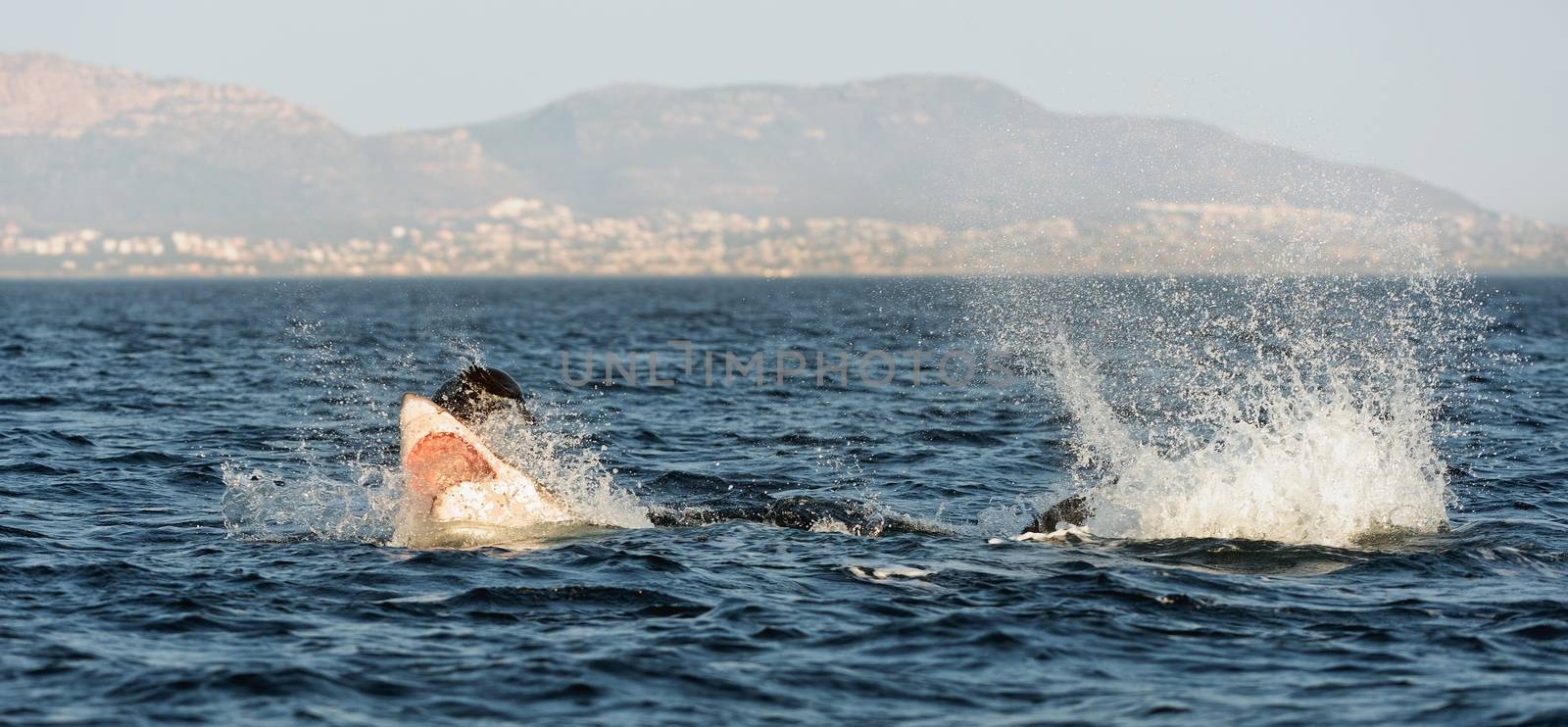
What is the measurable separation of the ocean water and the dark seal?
3.54 ft

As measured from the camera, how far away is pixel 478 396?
1612cm

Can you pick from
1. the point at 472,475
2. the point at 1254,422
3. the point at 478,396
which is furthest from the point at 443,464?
the point at 1254,422

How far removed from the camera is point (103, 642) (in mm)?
12125

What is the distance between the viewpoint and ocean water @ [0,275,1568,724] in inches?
432

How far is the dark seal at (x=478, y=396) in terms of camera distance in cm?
1587

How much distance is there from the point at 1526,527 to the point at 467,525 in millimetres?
11436

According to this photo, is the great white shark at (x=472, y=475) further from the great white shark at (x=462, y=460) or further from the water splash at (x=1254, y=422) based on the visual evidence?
the water splash at (x=1254, y=422)

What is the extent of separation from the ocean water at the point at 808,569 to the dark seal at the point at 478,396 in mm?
1079

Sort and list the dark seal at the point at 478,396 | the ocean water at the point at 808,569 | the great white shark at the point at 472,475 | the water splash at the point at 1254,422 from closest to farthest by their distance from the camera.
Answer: the ocean water at the point at 808,569
the dark seal at the point at 478,396
the great white shark at the point at 472,475
the water splash at the point at 1254,422

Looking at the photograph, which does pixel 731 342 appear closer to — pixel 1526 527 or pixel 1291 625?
pixel 1526 527

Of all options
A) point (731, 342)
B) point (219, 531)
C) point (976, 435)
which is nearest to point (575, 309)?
point (731, 342)

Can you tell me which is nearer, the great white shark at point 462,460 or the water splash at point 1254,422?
the great white shark at point 462,460

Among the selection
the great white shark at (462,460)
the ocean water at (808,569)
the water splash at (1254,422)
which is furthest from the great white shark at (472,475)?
the water splash at (1254,422)

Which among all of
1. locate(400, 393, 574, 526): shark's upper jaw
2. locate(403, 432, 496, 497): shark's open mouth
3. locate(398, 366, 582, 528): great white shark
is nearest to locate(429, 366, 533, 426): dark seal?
locate(398, 366, 582, 528): great white shark
